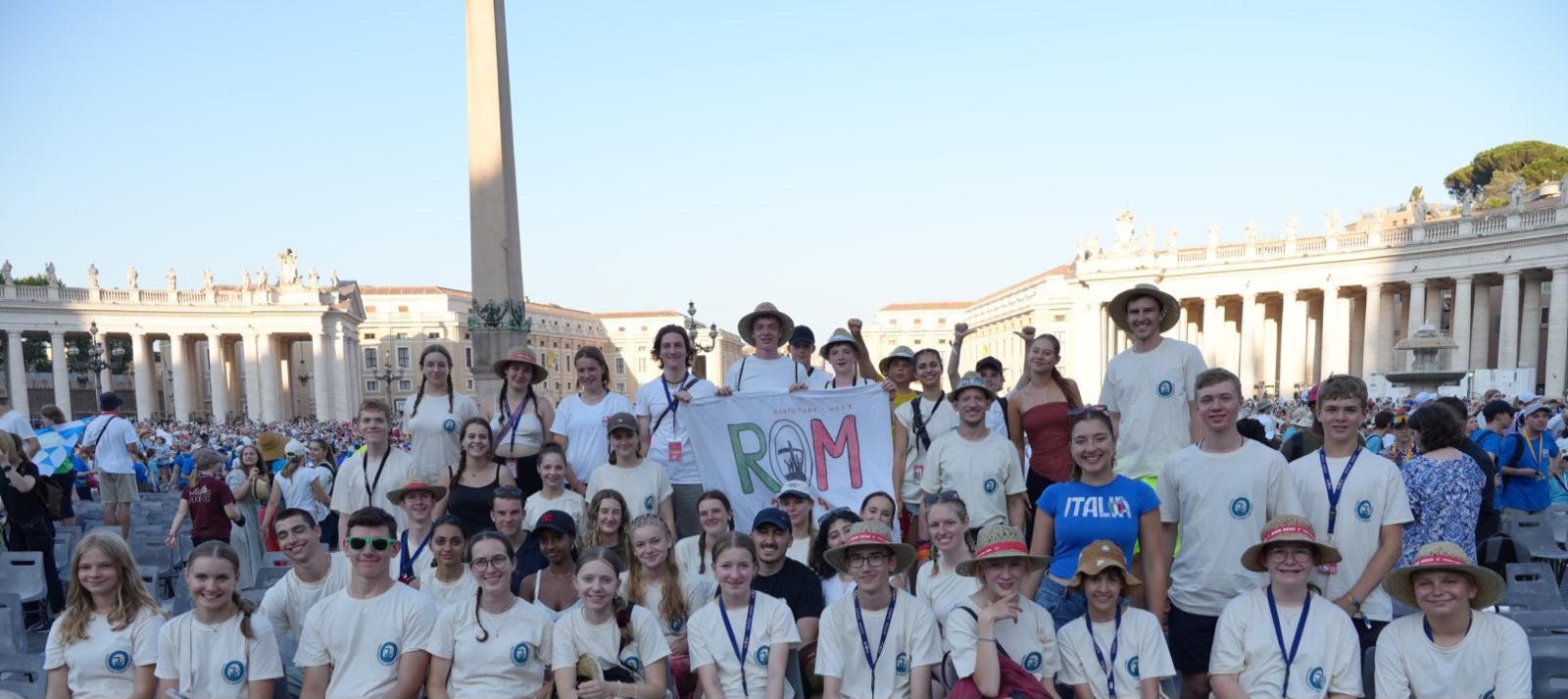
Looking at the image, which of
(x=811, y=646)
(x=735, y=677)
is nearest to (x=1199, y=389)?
(x=811, y=646)

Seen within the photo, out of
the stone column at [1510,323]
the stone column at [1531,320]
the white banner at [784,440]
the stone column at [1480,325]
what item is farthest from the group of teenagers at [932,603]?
the stone column at [1531,320]

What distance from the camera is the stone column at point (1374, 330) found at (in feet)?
137

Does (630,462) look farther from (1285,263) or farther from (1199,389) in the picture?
(1285,263)

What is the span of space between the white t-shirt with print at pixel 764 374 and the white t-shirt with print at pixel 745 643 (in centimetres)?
254

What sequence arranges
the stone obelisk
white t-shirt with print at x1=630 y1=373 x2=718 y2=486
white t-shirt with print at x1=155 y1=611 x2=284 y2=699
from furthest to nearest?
the stone obelisk
white t-shirt with print at x1=630 y1=373 x2=718 y2=486
white t-shirt with print at x1=155 y1=611 x2=284 y2=699

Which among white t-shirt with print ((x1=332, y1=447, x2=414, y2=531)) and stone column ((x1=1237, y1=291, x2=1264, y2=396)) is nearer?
white t-shirt with print ((x1=332, y1=447, x2=414, y2=531))

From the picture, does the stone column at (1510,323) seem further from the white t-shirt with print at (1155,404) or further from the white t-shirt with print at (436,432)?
the white t-shirt with print at (436,432)

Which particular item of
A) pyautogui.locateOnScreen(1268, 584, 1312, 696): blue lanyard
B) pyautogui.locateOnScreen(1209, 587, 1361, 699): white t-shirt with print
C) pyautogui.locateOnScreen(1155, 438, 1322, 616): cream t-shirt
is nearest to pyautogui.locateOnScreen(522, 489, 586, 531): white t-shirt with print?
pyautogui.locateOnScreen(1155, 438, 1322, 616): cream t-shirt

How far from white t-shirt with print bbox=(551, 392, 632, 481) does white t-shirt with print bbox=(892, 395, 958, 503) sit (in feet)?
6.69

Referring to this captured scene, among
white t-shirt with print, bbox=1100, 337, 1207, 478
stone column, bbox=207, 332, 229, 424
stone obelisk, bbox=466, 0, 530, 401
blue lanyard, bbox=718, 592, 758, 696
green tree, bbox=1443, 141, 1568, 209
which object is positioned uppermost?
green tree, bbox=1443, 141, 1568, 209

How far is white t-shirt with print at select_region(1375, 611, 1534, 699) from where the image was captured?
361cm

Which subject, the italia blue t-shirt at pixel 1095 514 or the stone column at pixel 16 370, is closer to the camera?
the italia blue t-shirt at pixel 1095 514

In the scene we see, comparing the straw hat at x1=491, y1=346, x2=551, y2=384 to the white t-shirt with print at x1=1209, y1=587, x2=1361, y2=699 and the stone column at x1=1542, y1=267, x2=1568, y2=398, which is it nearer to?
the white t-shirt with print at x1=1209, y1=587, x2=1361, y2=699

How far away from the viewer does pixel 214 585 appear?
4.06 metres
